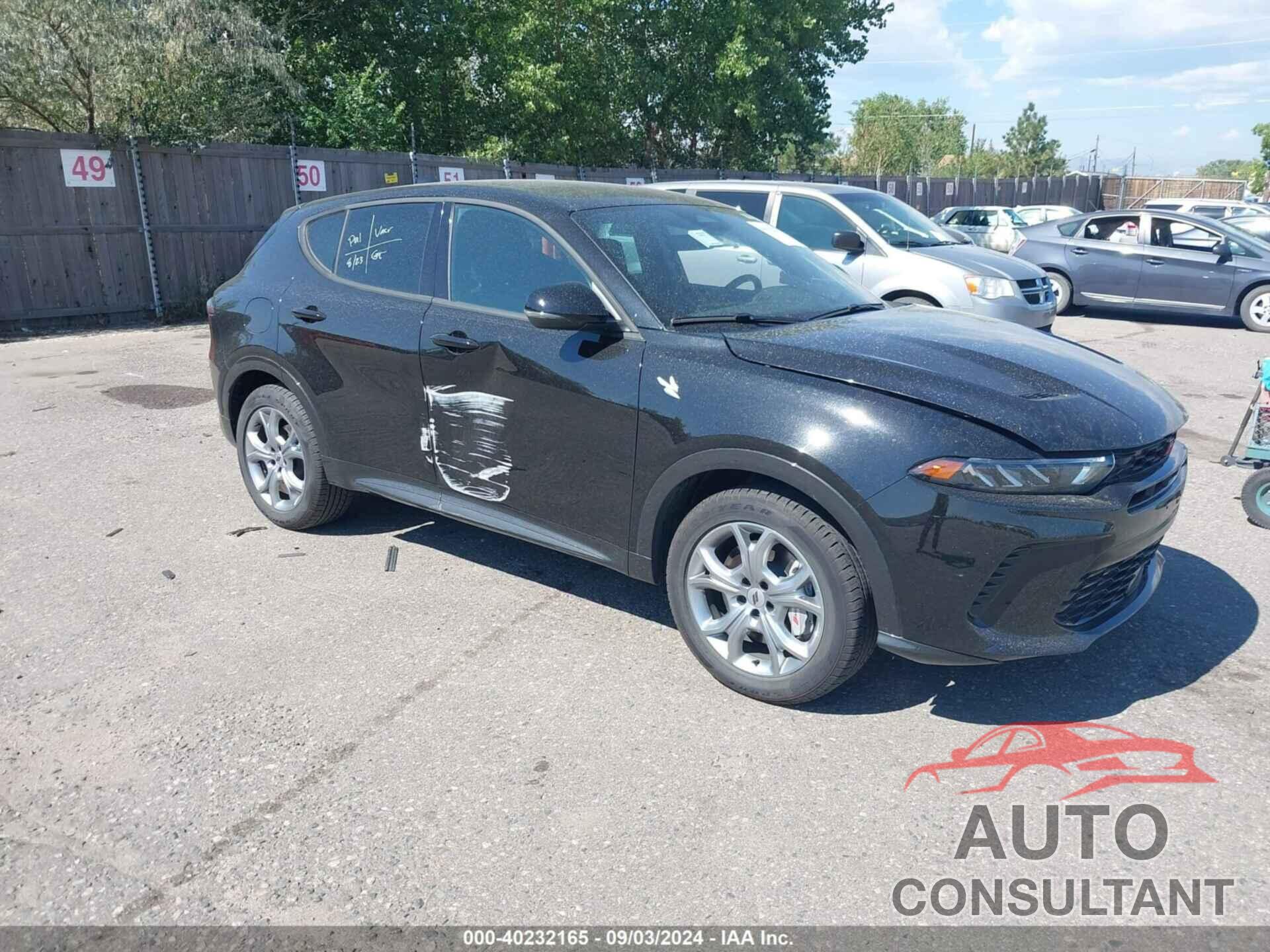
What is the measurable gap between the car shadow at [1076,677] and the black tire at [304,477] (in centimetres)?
278

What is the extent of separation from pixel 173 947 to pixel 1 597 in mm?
2687

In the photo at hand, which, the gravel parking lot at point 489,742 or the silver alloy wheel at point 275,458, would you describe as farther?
the silver alloy wheel at point 275,458

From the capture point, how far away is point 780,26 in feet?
99.4

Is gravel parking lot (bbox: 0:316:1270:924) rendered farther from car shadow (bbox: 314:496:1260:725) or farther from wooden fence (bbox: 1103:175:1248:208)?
wooden fence (bbox: 1103:175:1248:208)

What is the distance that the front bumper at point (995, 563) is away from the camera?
306 cm

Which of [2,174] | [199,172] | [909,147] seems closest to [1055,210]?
[199,172]

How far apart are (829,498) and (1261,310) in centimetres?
1288

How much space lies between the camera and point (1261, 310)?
13.2 meters

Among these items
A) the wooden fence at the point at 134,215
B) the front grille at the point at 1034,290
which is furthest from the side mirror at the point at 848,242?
the wooden fence at the point at 134,215

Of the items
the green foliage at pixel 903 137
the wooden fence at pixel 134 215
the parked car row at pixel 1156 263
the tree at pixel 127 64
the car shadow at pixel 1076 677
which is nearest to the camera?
the car shadow at pixel 1076 677

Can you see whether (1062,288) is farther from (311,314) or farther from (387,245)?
(311,314)

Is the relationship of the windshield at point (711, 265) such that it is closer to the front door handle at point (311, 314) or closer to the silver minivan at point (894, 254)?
the front door handle at point (311, 314)

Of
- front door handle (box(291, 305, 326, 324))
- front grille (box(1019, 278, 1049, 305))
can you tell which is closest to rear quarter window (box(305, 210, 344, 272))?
front door handle (box(291, 305, 326, 324))

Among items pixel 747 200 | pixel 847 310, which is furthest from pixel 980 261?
pixel 847 310
